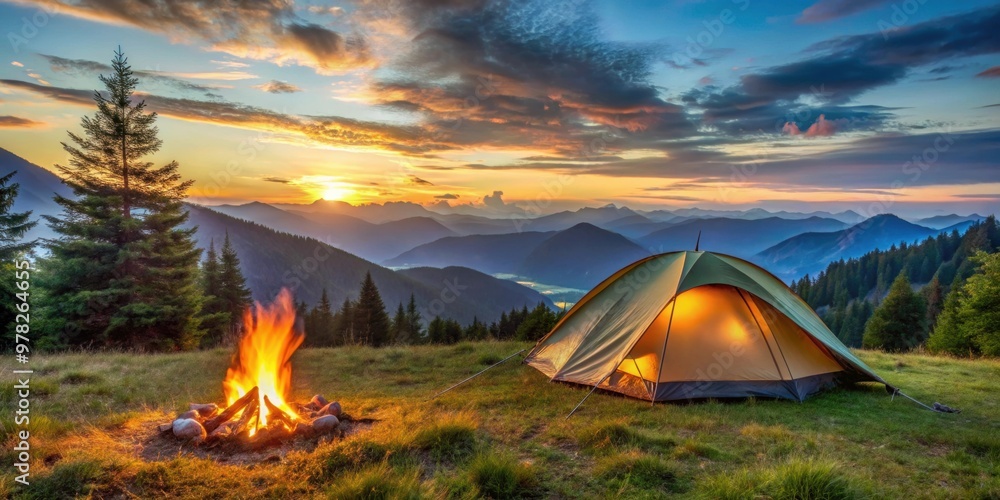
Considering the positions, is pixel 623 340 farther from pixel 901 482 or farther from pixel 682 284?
pixel 901 482

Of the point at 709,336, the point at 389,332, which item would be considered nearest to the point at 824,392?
the point at 709,336

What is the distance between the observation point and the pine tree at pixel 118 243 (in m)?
18.7

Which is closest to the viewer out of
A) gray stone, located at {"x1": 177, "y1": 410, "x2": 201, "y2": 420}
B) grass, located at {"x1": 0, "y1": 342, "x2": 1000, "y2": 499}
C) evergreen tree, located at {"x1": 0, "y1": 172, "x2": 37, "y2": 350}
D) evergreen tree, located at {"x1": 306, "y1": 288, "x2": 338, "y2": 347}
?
grass, located at {"x1": 0, "y1": 342, "x2": 1000, "y2": 499}

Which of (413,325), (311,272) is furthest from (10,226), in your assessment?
(311,272)

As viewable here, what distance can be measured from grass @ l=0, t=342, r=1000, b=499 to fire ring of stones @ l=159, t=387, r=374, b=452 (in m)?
0.48

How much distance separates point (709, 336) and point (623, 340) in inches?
67.6

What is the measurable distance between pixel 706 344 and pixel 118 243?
23662 millimetres

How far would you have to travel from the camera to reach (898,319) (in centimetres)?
4038

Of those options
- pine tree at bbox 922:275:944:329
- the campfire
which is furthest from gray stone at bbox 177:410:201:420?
pine tree at bbox 922:275:944:329

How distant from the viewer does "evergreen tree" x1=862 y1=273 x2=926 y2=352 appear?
40219 mm

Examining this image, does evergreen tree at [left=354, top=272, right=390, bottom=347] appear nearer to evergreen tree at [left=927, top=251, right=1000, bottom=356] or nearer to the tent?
the tent

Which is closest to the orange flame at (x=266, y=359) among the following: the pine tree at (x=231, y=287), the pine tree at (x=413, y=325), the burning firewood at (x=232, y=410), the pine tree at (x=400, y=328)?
the burning firewood at (x=232, y=410)

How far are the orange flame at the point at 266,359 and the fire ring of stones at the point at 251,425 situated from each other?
0.42 m

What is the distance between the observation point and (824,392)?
9078 millimetres
